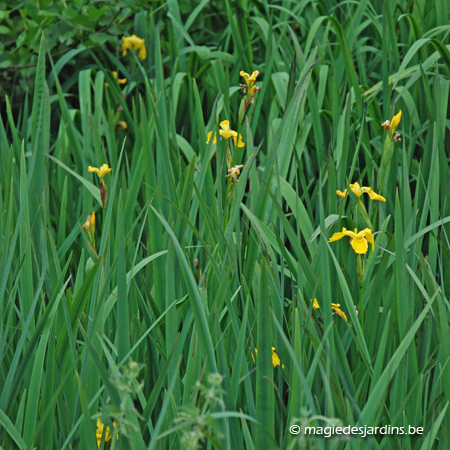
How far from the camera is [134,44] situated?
205 cm

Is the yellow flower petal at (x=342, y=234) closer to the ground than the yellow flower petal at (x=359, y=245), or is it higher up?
higher up

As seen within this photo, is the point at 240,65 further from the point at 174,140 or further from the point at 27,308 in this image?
the point at 27,308

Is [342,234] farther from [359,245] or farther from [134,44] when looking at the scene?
[134,44]

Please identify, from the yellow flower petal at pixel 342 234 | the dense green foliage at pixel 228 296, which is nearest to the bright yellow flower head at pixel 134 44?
the dense green foliage at pixel 228 296

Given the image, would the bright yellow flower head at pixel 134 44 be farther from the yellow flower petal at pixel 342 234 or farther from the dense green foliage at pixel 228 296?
the yellow flower petal at pixel 342 234

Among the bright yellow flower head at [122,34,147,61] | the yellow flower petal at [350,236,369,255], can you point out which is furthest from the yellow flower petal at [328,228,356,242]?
the bright yellow flower head at [122,34,147,61]

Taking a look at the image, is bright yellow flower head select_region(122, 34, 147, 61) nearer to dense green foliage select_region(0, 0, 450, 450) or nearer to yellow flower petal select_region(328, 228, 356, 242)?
dense green foliage select_region(0, 0, 450, 450)

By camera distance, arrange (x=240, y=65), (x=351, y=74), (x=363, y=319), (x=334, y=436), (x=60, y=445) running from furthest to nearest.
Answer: (x=240, y=65)
(x=351, y=74)
(x=363, y=319)
(x=60, y=445)
(x=334, y=436)

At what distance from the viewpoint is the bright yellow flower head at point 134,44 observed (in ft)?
6.66

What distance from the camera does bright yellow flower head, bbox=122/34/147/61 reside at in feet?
6.66

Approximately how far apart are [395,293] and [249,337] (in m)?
0.25

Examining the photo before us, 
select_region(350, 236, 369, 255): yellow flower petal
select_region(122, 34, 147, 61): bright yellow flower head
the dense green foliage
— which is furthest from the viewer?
select_region(122, 34, 147, 61): bright yellow flower head

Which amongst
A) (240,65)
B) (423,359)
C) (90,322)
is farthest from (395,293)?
(240,65)

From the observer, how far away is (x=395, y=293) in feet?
2.74
